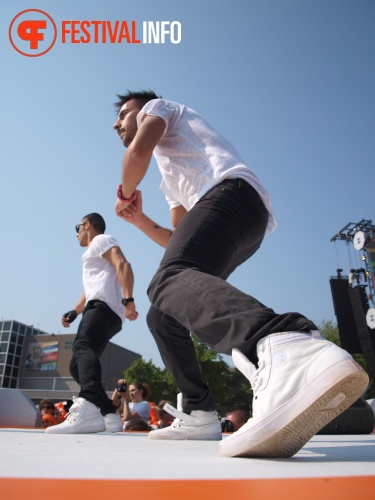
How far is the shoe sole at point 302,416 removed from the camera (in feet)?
3.72

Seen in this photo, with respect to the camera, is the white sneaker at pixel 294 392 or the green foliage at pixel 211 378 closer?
the white sneaker at pixel 294 392

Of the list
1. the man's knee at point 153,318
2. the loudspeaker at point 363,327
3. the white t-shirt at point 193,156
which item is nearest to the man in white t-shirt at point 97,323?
the man's knee at point 153,318

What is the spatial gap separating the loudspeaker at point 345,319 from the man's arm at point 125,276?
68.0 ft

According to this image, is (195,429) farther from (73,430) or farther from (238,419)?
(238,419)

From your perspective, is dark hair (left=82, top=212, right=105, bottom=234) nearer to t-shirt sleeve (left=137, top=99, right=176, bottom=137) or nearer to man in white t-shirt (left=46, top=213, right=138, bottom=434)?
man in white t-shirt (left=46, top=213, right=138, bottom=434)

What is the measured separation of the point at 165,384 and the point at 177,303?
35.8 meters

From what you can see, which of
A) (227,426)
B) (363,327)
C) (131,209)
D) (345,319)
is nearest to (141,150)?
(131,209)

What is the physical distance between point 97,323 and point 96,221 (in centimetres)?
129

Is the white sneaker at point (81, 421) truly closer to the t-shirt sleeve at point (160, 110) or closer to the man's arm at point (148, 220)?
the man's arm at point (148, 220)

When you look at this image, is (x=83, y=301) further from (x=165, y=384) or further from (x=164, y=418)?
(x=165, y=384)

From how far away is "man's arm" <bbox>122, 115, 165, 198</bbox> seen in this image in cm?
195

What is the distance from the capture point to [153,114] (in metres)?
2.07

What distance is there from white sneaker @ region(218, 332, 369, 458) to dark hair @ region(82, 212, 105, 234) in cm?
351

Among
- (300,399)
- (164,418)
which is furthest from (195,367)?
(164,418)
